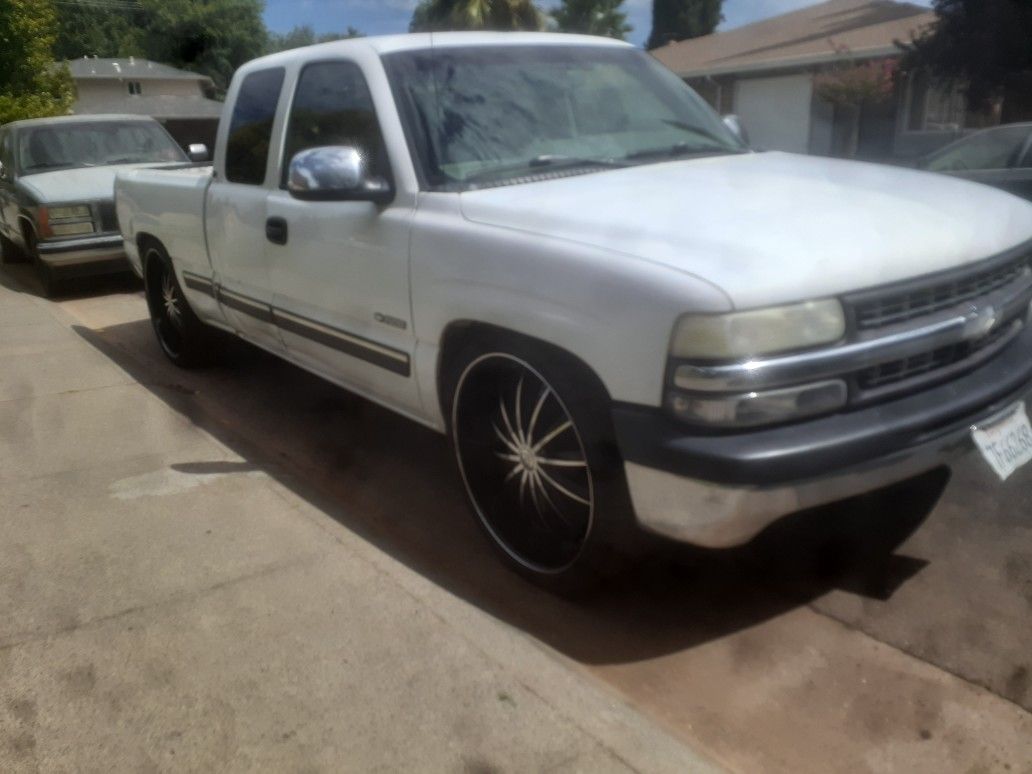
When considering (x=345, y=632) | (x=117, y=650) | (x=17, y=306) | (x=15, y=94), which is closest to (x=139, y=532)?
(x=117, y=650)

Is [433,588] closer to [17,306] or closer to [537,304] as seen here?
[537,304]

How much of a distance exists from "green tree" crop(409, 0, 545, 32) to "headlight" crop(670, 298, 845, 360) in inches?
653

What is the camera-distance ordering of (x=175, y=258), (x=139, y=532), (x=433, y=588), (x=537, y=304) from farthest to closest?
(x=175, y=258) < (x=139, y=532) < (x=433, y=588) < (x=537, y=304)

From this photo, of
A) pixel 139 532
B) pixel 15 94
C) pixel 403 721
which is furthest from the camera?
pixel 15 94

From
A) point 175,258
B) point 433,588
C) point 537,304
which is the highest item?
point 537,304

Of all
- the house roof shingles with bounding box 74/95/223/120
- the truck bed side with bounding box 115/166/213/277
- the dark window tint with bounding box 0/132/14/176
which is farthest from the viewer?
the house roof shingles with bounding box 74/95/223/120

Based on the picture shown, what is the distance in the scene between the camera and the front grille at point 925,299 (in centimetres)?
286

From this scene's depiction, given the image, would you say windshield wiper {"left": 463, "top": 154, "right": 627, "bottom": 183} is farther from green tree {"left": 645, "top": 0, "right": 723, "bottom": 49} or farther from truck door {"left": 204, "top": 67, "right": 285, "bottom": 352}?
green tree {"left": 645, "top": 0, "right": 723, "bottom": 49}

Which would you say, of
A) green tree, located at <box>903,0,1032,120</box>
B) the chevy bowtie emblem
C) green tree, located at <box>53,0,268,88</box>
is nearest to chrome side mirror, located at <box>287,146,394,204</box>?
the chevy bowtie emblem

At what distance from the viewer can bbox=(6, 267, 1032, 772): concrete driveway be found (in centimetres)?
274

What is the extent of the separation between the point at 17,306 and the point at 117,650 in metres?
7.19

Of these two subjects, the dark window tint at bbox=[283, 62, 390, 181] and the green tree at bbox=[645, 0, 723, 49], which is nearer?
the dark window tint at bbox=[283, 62, 390, 181]

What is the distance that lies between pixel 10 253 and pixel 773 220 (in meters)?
11.4

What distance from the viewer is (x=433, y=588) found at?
11.8 feet
